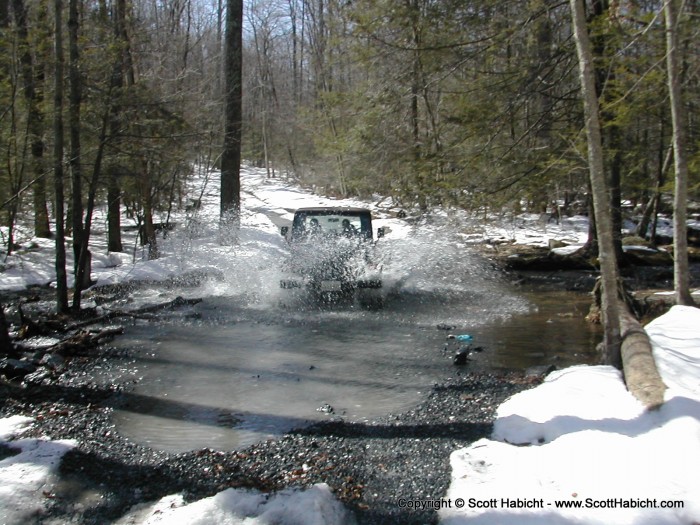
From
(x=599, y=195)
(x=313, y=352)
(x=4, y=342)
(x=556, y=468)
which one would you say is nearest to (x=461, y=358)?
(x=313, y=352)

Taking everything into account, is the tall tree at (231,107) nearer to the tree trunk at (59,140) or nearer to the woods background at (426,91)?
the woods background at (426,91)

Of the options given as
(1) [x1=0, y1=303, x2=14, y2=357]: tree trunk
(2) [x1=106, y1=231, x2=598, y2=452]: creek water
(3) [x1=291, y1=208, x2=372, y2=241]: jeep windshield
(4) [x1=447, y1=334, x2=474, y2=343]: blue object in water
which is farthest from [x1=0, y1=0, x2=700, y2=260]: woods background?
(4) [x1=447, y1=334, x2=474, y2=343]: blue object in water

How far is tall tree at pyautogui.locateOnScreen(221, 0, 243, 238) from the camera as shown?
59.9ft

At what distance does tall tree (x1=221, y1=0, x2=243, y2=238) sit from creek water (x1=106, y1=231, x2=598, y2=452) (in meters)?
6.06

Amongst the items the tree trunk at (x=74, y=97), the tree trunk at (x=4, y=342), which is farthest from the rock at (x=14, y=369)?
the tree trunk at (x=74, y=97)

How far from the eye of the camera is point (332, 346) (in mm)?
8180

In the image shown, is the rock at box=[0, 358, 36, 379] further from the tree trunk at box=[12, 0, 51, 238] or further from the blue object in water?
the blue object in water

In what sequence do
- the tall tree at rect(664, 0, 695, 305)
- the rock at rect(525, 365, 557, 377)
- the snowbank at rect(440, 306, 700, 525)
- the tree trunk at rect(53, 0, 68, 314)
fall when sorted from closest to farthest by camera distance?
the snowbank at rect(440, 306, 700, 525), the rock at rect(525, 365, 557, 377), the tall tree at rect(664, 0, 695, 305), the tree trunk at rect(53, 0, 68, 314)

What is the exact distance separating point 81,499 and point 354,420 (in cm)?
244

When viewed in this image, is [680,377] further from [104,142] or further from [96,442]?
[104,142]

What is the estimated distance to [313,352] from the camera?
787 centimetres

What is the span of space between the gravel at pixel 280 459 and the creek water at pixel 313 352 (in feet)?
0.84

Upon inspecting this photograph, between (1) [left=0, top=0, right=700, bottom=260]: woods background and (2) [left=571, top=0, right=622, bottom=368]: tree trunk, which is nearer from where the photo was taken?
(2) [left=571, top=0, right=622, bottom=368]: tree trunk

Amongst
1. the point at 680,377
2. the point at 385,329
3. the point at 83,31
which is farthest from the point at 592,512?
the point at 83,31
